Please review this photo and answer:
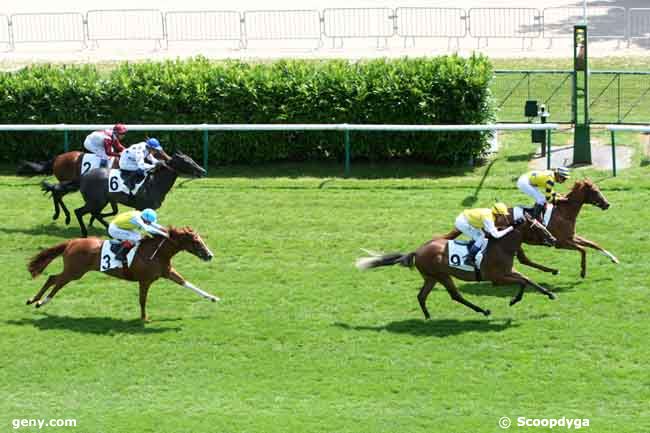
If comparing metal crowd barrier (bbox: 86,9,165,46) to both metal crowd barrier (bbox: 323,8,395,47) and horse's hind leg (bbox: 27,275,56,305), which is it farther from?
horse's hind leg (bbox: 27,275,56,305)

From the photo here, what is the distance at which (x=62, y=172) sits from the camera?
17781mm

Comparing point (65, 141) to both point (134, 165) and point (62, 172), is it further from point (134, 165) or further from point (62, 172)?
point (134, 165)

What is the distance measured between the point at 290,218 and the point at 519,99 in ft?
25.1


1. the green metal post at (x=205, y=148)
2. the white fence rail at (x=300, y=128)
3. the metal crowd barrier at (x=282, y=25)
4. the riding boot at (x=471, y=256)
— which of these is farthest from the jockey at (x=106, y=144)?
the metal crowd barrier at (x=282, y=25)

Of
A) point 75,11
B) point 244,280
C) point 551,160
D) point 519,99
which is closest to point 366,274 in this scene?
point 244,280

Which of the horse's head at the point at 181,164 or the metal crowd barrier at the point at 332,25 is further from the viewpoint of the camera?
the metal crowd barrier at the point at 332,25

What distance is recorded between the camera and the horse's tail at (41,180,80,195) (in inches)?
676

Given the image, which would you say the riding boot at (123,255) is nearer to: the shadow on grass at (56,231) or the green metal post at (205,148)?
the shadow on grass at (56,231)

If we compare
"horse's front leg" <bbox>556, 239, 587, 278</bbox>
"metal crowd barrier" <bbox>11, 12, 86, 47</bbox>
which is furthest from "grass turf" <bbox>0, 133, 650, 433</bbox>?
"metal crowd barrier" <bbox>11, 12, 86, 47</bbox>

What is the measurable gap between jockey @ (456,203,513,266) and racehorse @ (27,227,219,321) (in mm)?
2779

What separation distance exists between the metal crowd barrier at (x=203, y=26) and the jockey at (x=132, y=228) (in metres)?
13.7

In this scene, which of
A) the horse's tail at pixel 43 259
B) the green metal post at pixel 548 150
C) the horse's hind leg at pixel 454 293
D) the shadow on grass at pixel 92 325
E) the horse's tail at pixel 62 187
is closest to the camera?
the horse's hind leg at pixel 454 293

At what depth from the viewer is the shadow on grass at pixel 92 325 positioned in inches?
532

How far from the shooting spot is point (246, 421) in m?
11.4
